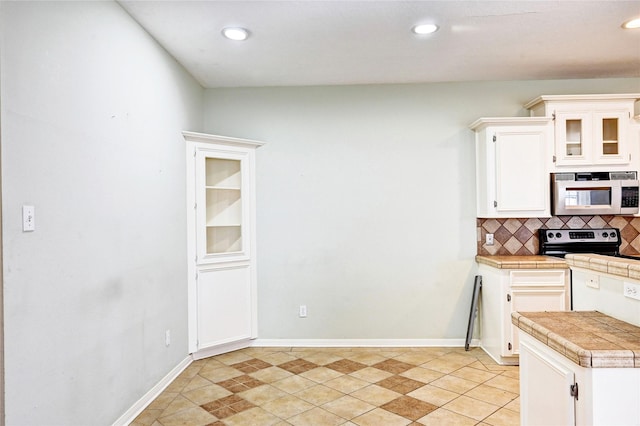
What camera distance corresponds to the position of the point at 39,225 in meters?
1.84

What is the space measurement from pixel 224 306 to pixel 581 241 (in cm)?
356

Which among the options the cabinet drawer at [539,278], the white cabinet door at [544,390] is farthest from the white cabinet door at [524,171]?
the white cabinet door at [544,390]

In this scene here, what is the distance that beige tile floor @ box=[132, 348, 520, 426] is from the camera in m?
2.71

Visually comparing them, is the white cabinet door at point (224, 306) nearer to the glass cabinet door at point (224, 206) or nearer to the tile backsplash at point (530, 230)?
the glass cabinet door at point (224, 206)

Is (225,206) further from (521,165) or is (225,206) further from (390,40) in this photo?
(521,165)

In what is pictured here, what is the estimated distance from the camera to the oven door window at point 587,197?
12.5 feet

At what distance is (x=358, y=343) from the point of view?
4.21m

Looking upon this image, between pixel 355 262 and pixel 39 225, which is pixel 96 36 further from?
pixel 355 262

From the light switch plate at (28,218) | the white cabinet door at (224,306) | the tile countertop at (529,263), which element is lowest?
the white cabinet door at (224,306)

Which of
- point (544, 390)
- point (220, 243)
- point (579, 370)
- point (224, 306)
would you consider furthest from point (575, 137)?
point (224, 306)

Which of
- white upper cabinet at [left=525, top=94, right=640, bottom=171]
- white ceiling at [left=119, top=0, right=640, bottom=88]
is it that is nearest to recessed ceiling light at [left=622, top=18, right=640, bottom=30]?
white ceiling at [left=119, top=0, right=640, bottom=88]

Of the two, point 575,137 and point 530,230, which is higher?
point 575,137

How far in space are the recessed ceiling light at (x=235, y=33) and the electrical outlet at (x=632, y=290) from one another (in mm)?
2768

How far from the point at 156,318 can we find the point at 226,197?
4.75 ft
